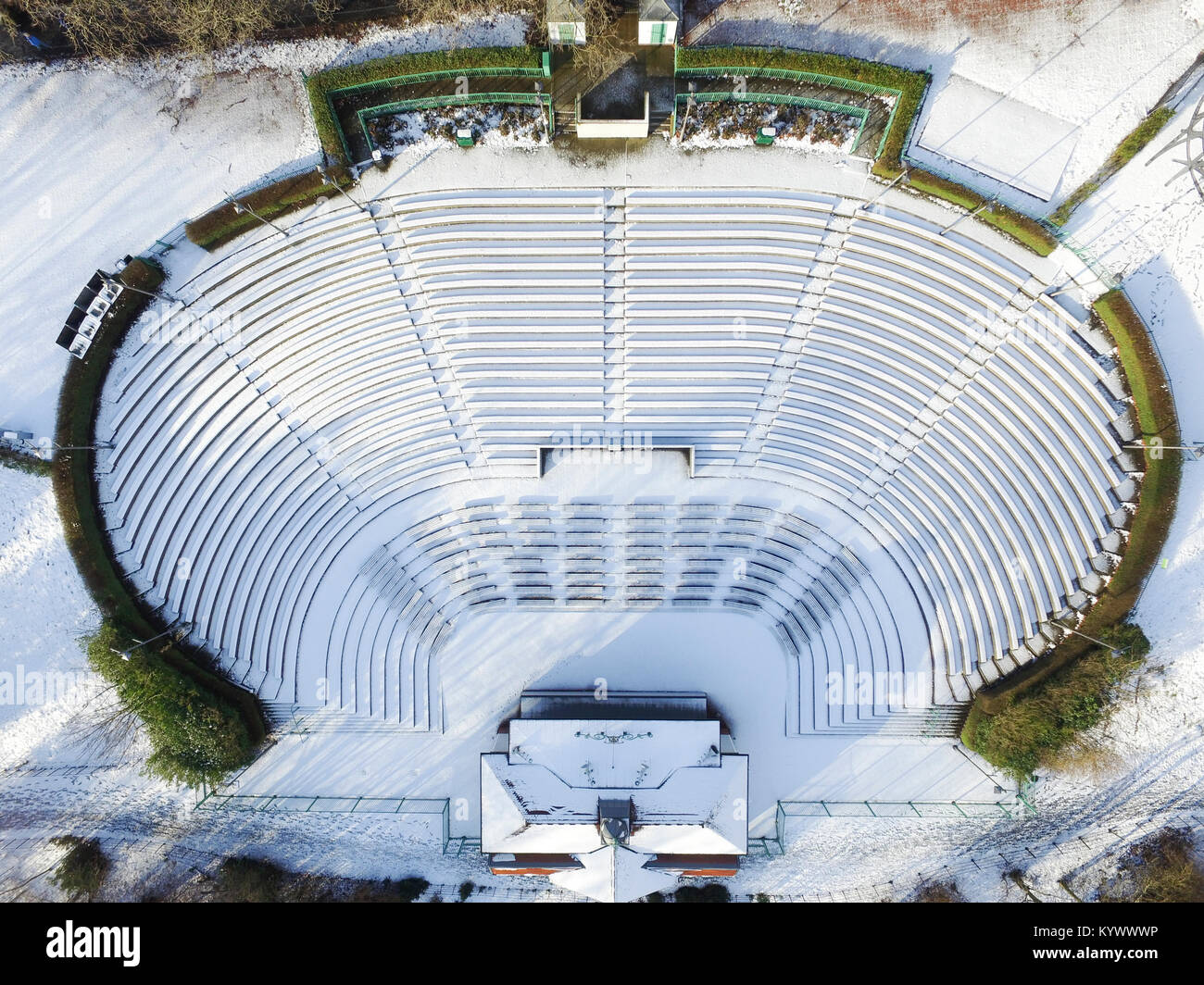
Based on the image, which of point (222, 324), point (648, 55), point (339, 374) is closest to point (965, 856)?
point (339, 374)

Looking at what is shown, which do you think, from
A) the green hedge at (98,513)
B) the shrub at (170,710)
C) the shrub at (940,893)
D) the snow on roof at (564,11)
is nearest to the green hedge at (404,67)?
the snow on roof at (564,11)

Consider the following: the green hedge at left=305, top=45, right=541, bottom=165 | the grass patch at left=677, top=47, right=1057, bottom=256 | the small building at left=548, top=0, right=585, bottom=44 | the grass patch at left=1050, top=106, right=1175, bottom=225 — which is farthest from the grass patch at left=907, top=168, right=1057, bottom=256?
the green hedge at left=305, top=45, right=541, bottom=165

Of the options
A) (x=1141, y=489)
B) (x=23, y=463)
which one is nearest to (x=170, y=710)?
(x=23, y=463)

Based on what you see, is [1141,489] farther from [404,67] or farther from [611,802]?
[404,67]

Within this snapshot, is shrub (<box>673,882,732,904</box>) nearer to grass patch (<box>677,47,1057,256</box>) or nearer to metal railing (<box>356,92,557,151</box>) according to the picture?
grass patch (<box>677,47,1057,256</box>)

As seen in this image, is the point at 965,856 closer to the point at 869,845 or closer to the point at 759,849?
the point at 869,845

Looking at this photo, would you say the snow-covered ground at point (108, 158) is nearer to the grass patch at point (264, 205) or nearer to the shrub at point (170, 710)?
the grass patch at point (264, 205)
